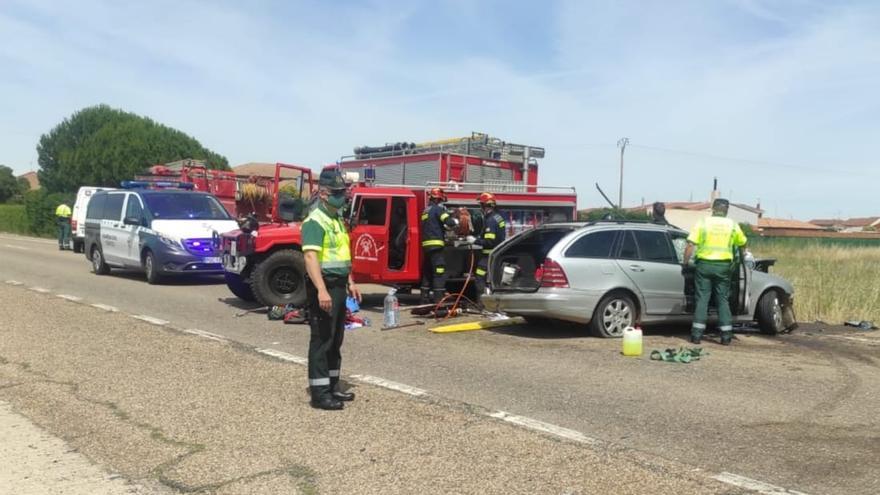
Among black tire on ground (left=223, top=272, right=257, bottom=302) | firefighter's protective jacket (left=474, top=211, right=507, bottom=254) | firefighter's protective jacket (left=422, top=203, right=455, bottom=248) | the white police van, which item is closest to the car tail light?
firefighter's protective jacket (left=474, top=211, right=507, bottom=254)

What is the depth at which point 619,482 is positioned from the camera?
4320mm

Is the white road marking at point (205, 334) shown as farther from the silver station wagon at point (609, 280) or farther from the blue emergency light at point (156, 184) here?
the blue emergency light at point (156, 184)

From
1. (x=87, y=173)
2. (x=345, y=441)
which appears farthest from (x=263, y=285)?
(x=87, y=173)

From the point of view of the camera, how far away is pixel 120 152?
183 feet

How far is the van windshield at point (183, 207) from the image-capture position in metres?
15.1

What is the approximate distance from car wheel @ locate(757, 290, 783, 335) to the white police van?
8841 mm

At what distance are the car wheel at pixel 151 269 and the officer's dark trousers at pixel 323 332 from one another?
32.7 feet

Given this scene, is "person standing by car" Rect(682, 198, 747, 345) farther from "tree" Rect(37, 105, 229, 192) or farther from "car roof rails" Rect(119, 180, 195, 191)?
"tree" Rect(37, 105, 229, 192)

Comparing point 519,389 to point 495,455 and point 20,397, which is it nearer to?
point 495,455

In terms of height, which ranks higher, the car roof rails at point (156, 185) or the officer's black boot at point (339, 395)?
the car roof rails at point (156, 185)

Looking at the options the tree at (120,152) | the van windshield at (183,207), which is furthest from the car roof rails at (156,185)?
A: the tree at (120,152)

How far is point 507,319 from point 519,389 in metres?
4.21

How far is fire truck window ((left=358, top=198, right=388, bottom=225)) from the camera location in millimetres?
11625

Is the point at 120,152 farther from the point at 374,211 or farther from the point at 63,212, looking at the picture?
the point at 374,211
